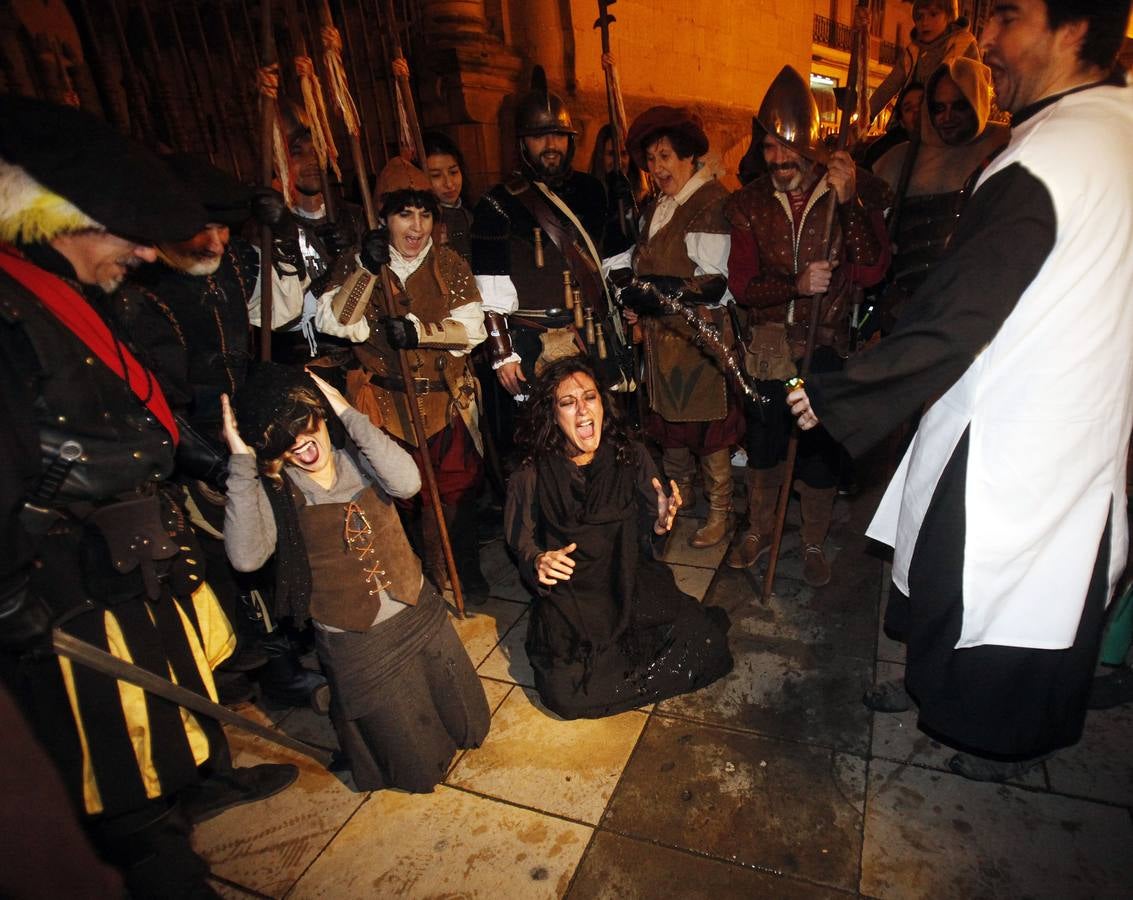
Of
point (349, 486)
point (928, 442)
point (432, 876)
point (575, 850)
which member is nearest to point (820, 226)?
point (928, 442)

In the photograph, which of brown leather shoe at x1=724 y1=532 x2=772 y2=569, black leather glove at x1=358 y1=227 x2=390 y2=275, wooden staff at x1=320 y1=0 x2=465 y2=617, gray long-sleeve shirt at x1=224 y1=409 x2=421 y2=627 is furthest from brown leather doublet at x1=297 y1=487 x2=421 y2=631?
brown leather shoe at x1=724 y1=532 x2=772 y2=569

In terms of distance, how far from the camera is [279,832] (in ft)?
7.68

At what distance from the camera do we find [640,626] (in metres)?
2.82

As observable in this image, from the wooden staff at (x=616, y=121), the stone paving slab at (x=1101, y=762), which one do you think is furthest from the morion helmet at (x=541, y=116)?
the stone paving slab at (x=1101, y=762)

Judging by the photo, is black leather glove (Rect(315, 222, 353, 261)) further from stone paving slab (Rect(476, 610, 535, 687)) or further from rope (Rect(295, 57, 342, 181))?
stone paving slab (Rect(476, 610, 535, 687))

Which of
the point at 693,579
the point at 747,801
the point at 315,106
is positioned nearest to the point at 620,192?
the point at 315,106

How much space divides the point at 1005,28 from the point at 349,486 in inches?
101

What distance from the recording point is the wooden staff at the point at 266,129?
8.70ft

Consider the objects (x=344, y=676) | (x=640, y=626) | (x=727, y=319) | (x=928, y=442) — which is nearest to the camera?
(x=928, y=442)

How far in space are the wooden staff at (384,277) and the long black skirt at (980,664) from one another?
2293 millimetres

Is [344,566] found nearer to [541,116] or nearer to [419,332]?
[419,332]

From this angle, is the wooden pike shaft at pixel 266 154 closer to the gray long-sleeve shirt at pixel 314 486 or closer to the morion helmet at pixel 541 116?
the gray long-sleeve shirt at pixel 314 486

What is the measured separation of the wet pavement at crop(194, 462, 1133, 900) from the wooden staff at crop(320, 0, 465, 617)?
1037 millimetres

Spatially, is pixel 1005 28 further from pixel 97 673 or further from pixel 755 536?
pixel 97 673
